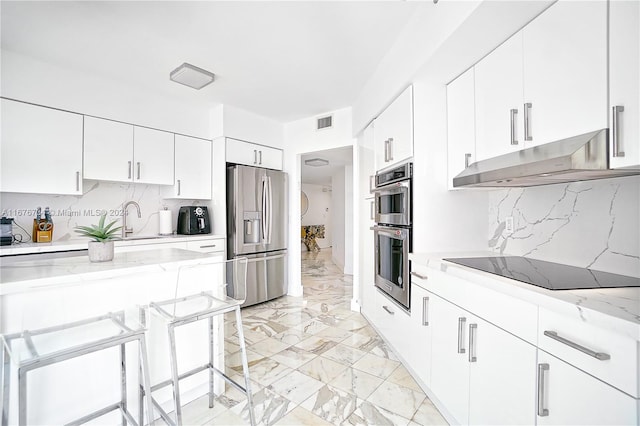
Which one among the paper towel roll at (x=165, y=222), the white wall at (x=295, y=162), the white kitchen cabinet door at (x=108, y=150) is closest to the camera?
the white kitchen cabinet door at (x=108, y=150)

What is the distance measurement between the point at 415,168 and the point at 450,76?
666 millimetres

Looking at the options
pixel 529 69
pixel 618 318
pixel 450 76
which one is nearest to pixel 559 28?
pixel 529 69

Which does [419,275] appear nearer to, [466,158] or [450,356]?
[450,356]

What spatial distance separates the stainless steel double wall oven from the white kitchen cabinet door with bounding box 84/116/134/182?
258 centimetres

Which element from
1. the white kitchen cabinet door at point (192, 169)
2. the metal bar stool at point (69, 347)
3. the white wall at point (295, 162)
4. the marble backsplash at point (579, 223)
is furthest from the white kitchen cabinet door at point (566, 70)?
the white kitchen cabinet door at point (192, 169)

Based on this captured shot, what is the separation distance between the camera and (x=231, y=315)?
3500 millimetres

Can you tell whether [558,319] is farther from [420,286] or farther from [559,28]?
[559,28]

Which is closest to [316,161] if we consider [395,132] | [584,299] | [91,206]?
[395,132]

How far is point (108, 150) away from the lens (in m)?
2.95

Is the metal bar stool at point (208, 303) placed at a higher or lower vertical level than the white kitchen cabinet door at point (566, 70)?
lower

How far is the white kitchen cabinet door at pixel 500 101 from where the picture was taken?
1536mm

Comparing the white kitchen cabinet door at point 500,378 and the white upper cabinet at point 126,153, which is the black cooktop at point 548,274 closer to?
the white kitchen cabinet door at point 500,378

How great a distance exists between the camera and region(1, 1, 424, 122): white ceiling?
76.5 inches

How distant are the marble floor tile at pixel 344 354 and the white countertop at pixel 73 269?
1.36 m
